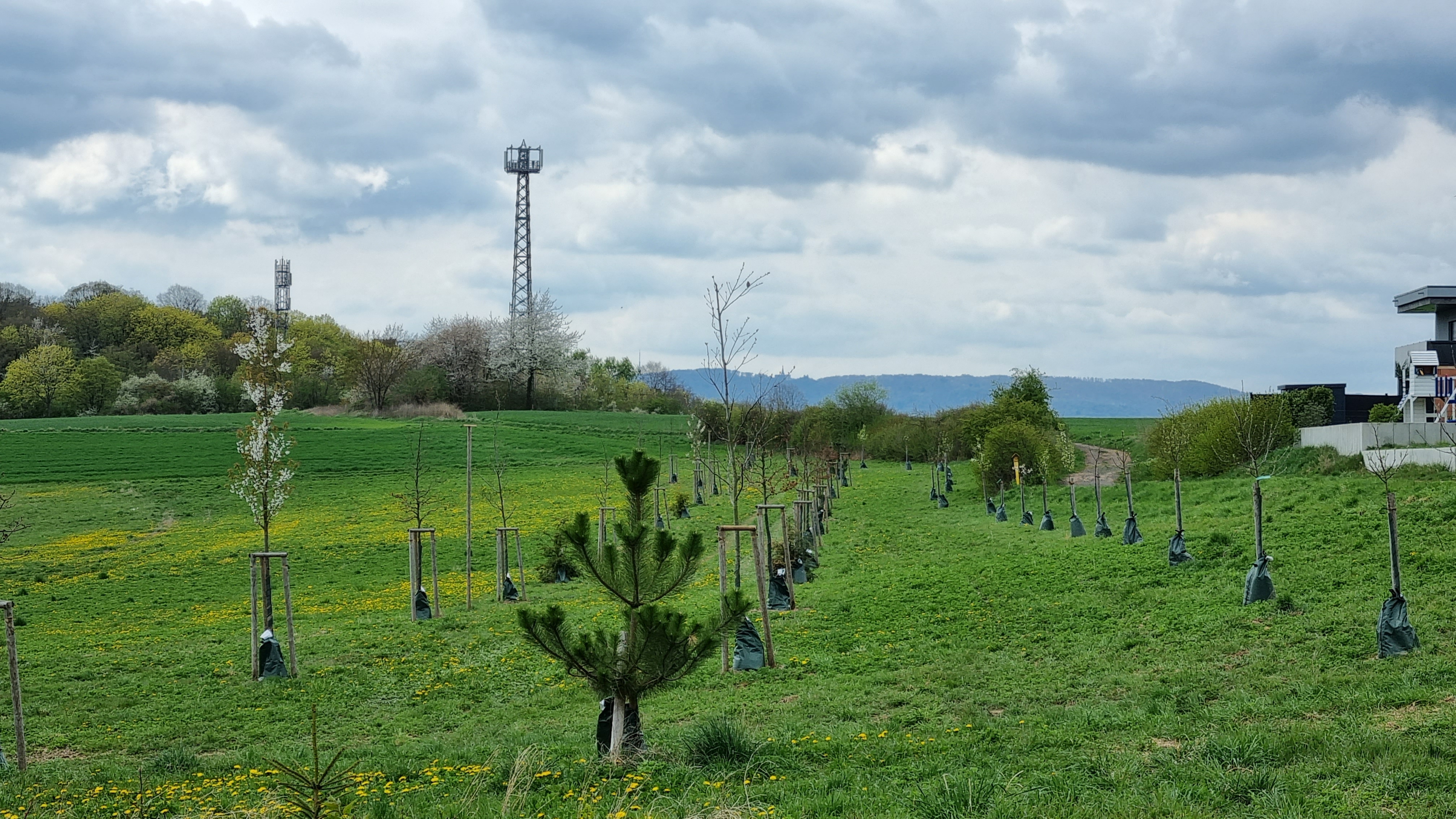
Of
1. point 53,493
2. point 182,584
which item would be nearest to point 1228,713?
point 182,584

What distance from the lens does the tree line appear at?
280ft

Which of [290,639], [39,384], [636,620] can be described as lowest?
[290,639]

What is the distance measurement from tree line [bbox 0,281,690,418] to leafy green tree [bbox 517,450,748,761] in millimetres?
76714

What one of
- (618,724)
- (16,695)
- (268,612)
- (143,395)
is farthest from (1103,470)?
(143,395)

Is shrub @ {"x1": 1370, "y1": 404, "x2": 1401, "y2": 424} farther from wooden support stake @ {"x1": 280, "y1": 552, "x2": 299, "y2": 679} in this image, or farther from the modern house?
wooden support stake @ {"x1": 280, "y1": 552, "x2": 299, "y2": 679}

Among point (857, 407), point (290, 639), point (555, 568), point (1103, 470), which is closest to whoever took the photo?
point (290, 639)

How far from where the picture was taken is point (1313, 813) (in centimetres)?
745

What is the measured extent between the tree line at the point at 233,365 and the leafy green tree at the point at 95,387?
0.09m

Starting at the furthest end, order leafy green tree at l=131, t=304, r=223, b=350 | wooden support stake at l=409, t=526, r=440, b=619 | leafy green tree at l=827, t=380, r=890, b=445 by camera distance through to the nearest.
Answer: leafy green tree at l=131, t=304, r=223, b=350 < leafy green tree at l=827, t=380, r=890, b=445 < wooden support stake at l=409, t=526, r=440, b=619

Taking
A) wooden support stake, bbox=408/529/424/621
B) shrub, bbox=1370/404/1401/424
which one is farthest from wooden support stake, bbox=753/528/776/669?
shrub, bbox=1370/404/1401/424

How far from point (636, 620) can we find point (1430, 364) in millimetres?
52492

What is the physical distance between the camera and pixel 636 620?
9688mm

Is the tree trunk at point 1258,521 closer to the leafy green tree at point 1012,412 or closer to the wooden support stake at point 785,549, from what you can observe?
the wooden support stake at point 785,549

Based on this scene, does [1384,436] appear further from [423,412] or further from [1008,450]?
[423,412]
